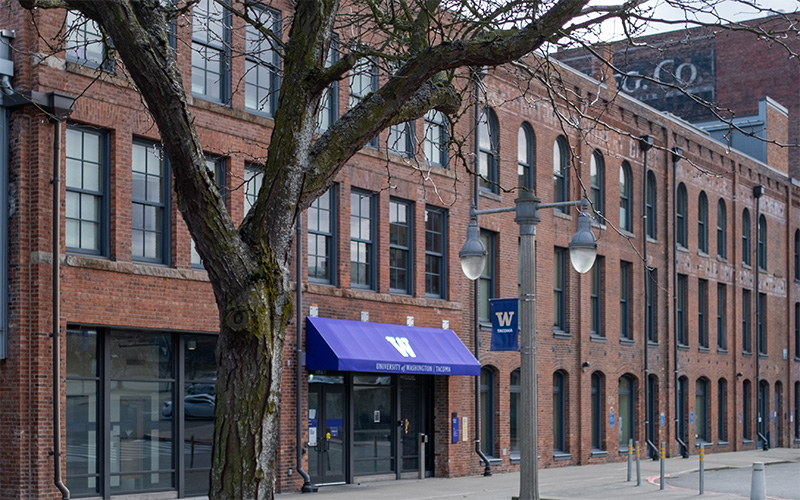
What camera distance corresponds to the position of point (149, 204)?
19766 millimetres

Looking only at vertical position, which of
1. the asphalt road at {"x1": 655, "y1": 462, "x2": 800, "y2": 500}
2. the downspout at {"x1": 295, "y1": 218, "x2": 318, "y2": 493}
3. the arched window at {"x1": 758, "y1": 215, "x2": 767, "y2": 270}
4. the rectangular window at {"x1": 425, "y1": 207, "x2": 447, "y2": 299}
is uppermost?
the arched window at {"x1": 758, "y1": 215, "x2": 767, "y2": 270}

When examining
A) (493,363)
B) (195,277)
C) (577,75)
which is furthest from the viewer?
(577,75)

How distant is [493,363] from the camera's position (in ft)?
92.9

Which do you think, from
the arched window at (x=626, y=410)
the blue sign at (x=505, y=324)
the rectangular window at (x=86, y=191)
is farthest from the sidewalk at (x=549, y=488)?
the rectangular window at (x=86, y=191)

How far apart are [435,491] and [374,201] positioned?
6.36 metres

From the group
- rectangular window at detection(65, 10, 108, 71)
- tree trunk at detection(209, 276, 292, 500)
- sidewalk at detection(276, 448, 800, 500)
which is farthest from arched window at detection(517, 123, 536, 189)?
tree trunk at detection(209, 276, 292, 500)

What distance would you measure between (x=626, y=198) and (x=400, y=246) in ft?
39.3

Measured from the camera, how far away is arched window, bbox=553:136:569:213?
3172 cm

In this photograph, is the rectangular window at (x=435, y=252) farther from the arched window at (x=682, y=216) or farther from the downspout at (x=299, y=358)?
the arched window at (x=682, y=216)

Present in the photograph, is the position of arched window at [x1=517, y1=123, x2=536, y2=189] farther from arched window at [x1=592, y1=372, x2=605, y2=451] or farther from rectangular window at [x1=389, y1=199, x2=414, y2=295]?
arched window at [x1=592, y1=372, x2=605, y2=451]

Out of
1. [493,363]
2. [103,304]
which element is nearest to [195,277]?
[103,304]

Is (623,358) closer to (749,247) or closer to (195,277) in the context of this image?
(749,247)

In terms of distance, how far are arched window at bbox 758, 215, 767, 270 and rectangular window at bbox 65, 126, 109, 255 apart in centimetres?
3259

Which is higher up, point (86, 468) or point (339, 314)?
point (339, 314)
